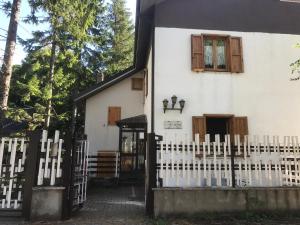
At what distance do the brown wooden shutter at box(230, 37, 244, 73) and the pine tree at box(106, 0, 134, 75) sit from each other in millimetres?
18682

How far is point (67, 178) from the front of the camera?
22.8 ft

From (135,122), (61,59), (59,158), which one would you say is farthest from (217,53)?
(61,59)

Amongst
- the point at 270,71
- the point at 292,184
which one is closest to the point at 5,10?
the point at 270,71

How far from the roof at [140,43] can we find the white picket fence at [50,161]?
5721 millimetres

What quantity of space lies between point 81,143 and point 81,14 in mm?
5533

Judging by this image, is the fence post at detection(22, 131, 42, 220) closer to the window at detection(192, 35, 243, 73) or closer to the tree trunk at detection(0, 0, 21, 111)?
the tree trunk at detection(0, 0, 21, 111)

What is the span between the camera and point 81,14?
1119cm

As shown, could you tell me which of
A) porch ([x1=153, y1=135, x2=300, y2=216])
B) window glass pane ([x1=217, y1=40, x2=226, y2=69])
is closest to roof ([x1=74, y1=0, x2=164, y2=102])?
window glass pane ([x1=217, y1=40, x2=226, y2=69])

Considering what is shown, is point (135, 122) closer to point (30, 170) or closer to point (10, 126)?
point (10, 126)

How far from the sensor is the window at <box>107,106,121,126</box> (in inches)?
642

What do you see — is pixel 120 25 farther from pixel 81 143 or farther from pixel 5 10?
pixel 81 143

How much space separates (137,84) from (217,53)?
6639 mm

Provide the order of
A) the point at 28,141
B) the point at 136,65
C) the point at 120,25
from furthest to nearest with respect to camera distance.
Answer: the point at 120,25 → the point at 136,65 → the point at 28,141

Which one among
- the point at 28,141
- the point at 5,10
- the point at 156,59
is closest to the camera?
the point at 28,141
